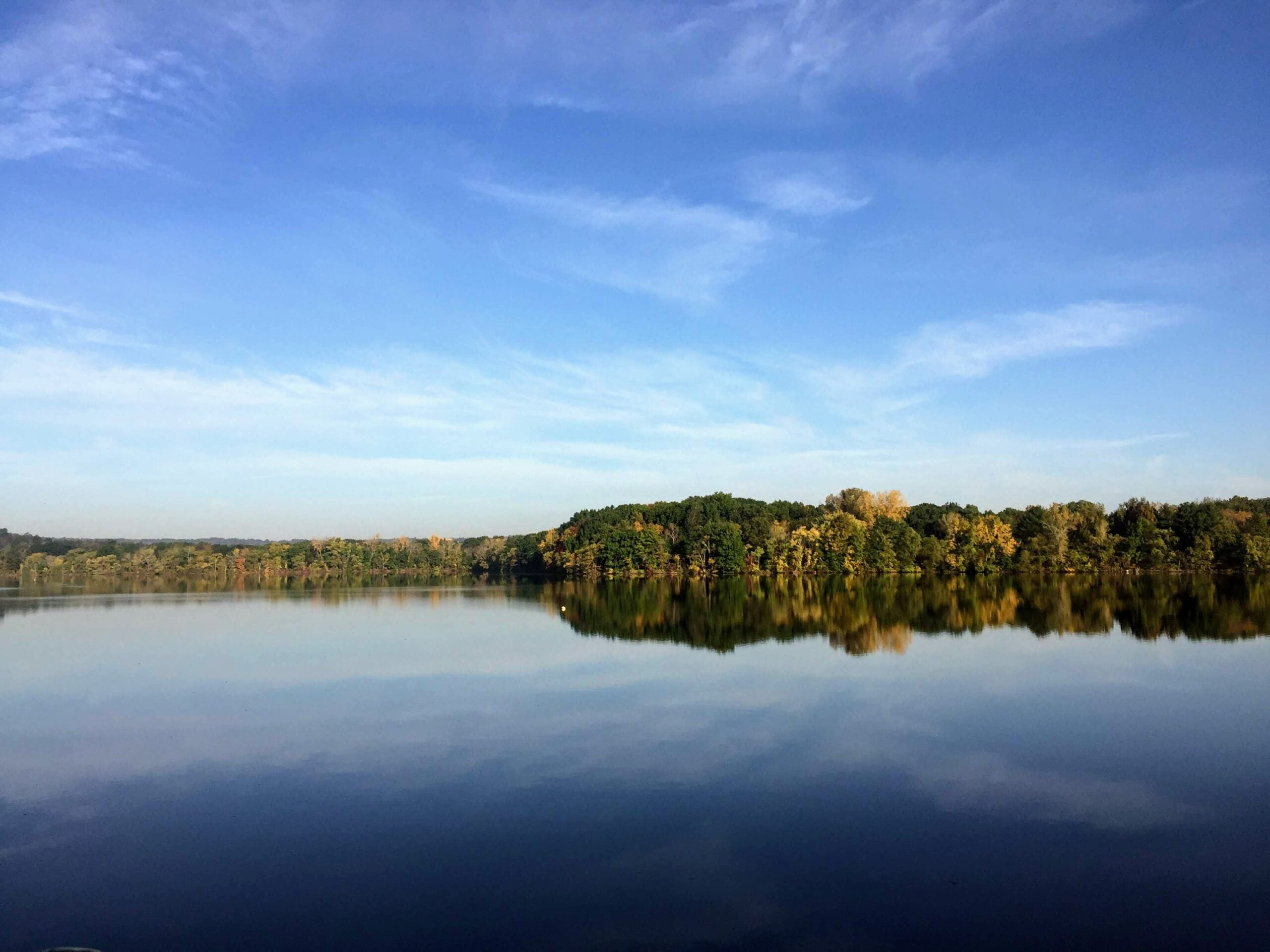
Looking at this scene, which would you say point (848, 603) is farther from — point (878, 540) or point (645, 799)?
point (878, 540)

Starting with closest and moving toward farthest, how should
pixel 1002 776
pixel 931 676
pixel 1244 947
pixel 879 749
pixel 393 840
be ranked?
pixel 1244 947 → pixel 393 840 → pixel 1002 776 → pixel 879 749 → pixel 931 676

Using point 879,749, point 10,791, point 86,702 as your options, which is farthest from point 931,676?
point 86,702

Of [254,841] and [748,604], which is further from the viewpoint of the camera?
[748,604]

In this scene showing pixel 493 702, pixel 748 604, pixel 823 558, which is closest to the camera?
pixel 493 702

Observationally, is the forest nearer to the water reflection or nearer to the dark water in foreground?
the water reflection

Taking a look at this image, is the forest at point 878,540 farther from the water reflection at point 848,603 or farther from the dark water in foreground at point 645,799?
the dark water in foreground at point 645,799

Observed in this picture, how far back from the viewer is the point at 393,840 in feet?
30.6

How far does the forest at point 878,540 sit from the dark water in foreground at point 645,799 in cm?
5865

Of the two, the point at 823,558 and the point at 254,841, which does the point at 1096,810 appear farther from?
the point at 823,558

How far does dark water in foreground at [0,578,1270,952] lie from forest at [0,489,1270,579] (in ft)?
192

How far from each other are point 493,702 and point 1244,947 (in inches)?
516

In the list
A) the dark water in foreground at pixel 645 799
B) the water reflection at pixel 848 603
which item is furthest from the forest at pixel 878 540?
the dark water in foreground at pixel 645 799

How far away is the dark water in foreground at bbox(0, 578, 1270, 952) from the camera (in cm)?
743

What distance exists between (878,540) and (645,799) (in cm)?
7607
